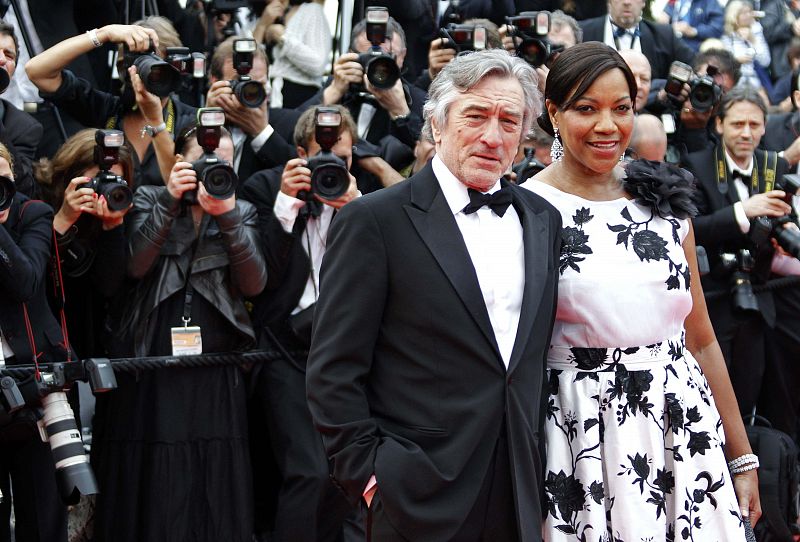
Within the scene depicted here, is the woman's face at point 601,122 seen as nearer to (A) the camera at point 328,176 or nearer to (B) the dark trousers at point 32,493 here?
(A) the camera at point 328,176

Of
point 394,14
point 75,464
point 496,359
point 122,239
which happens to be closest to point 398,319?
point 496,359

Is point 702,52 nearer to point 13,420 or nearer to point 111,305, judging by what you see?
point 111,305

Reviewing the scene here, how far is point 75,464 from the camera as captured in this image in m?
3.99

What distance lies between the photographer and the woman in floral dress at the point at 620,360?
303 centimetres

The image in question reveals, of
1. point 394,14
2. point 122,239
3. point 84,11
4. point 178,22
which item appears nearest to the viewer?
point 122,239

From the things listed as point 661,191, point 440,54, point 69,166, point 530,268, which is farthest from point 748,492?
point 440,54

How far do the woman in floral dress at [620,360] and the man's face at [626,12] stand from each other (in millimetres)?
4152

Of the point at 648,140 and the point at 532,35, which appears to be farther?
the point at 532,35

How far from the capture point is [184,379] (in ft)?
15.5

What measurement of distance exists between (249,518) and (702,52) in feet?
13.3

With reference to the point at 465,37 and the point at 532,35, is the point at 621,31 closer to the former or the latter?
the point at 532,35

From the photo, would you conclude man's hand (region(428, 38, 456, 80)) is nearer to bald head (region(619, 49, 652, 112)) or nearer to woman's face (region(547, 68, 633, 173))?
bald head (region(619, 49, 652, 112))

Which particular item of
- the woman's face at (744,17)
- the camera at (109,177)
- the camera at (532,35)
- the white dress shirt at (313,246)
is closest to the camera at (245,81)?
the white dress shirt at (313,246)

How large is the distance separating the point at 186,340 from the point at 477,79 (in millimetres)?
2156
